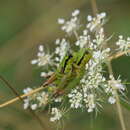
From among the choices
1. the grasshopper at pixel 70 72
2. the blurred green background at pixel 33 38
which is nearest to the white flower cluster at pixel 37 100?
the grasshopper at pixel 70 72

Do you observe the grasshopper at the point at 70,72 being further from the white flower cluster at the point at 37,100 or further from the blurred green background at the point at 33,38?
the blurred green background at the point at 33,38

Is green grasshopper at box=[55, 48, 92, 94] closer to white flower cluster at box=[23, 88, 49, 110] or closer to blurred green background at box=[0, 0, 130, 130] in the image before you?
white flower cluster at box=[23, 88, 49, 110]

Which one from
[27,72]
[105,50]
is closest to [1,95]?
[27,72]

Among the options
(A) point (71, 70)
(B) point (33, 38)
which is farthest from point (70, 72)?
(B) point (33, 38)

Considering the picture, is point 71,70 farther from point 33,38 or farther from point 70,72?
point 33,38

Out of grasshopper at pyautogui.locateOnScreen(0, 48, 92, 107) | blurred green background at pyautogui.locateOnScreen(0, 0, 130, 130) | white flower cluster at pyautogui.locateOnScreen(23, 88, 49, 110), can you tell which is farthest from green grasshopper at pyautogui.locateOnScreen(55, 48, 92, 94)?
blurred green background at pyautogui.locateOnScreen(0, 0, 130, 130)

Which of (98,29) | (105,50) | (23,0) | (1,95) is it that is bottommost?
(105,50)

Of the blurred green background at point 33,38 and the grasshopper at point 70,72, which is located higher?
the blurred green background at point 33,38

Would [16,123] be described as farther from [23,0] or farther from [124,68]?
[23,0]
